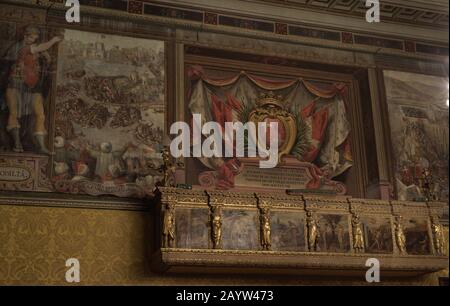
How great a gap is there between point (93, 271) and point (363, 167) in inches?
202

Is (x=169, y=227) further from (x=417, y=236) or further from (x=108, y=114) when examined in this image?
(x=417, y=236)

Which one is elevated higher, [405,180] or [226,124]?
[226,124]

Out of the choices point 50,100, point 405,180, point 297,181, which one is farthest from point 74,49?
point 405,180

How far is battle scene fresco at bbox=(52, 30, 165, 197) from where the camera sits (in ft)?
33.1

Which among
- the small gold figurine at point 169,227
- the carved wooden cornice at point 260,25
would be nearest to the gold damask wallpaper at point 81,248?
the small gold figurine at point 169,227

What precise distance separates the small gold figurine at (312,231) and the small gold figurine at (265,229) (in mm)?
670

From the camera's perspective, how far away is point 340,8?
40.2ft

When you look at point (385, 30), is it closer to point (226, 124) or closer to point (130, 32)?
point (226, 124)

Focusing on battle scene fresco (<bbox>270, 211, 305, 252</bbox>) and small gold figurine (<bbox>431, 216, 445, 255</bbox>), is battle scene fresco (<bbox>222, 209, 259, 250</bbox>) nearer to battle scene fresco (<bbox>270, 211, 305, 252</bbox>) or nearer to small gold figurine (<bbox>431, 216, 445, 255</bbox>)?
battle scene fresco (<bbox>270, 211, 305, 252</bbox>)

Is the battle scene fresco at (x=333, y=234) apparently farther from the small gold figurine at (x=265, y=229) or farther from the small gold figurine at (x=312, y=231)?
the small gold figurine at (x=265, y=229)

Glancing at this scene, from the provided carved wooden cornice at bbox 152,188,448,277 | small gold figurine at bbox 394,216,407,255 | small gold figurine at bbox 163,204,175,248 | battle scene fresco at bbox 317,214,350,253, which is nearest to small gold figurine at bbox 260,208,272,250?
carved wooden cornice at bbox 152,188,448,277

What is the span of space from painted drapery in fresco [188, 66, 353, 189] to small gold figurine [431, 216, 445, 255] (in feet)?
5.77
